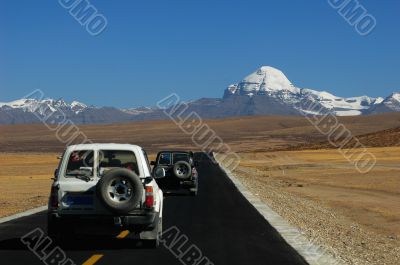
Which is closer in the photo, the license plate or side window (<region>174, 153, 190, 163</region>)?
the license plate

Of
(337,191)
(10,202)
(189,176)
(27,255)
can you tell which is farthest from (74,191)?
(337,191)

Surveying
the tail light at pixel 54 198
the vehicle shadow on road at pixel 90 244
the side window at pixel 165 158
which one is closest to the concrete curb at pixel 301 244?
the vehicle shadow on road at pixel 90 244

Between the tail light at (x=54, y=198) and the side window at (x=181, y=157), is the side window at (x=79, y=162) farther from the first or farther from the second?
the side window at (x=181, y=157)

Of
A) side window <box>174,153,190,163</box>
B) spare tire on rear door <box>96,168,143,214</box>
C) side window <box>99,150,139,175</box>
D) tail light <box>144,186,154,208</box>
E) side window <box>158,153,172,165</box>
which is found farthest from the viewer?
side window <box>174,153,190,163</box>

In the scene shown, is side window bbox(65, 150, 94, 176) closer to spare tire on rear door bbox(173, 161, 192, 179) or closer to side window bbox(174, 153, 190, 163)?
spare tire on rear door bbox(173, 161, 192, 179)

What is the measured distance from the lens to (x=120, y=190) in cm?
1164

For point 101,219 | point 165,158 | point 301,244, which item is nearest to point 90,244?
point 101,219

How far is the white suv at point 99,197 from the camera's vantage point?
1158 cm

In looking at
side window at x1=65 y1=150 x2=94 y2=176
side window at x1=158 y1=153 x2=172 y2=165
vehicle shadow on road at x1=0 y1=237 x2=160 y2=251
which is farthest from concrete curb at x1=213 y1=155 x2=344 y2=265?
side window at x1=158 y1=153 x2=172 y2=165

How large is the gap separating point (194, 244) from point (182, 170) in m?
12.8

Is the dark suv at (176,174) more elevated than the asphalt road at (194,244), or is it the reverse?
the dark suv at (176,174)

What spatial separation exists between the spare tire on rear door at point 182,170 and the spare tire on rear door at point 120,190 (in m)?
13.9

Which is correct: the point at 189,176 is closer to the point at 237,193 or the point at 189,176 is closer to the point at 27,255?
the point at 237,193

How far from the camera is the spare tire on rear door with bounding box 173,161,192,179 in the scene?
84.2ft
